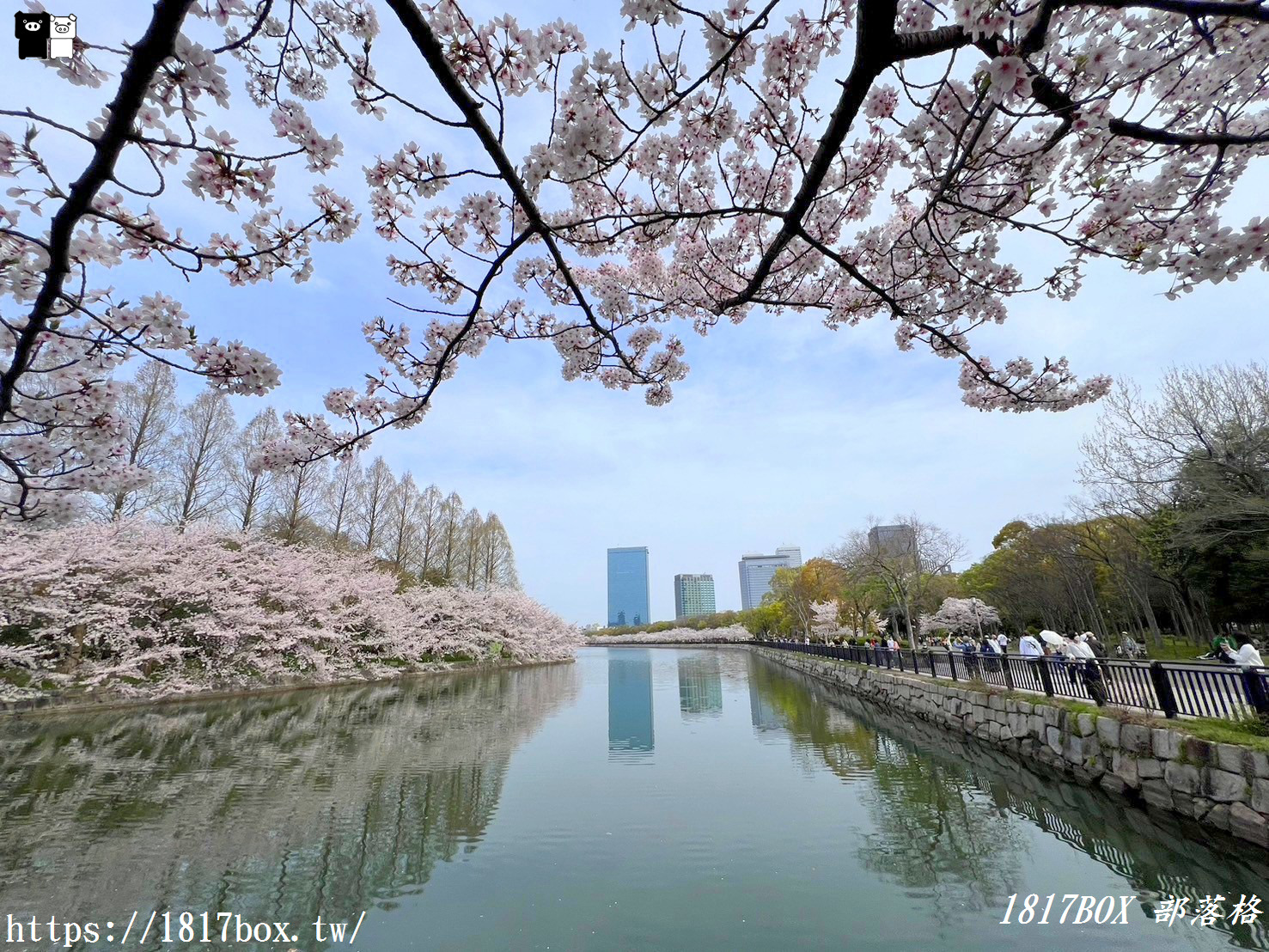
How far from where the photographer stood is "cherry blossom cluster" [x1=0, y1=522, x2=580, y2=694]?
11.8 m

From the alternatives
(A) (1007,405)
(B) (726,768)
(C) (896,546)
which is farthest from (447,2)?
(C) (896,546)

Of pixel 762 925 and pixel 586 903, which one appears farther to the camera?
pixel 586 903

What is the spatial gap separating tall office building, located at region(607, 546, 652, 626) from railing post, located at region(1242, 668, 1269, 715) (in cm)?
13711

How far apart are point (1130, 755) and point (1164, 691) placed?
90cm

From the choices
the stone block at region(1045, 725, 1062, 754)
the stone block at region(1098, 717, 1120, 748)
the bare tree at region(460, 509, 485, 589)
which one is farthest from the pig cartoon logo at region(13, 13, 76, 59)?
the bare tree at region(460, 509, 485, 589)

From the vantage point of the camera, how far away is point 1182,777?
560 cm

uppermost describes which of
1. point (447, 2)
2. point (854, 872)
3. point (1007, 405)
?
point (447, 2)

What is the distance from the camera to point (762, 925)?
4.01m

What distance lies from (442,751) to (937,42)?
1059 cm

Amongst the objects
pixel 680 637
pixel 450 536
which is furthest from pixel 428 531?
pixel 680 637

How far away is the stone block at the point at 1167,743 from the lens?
571 cm

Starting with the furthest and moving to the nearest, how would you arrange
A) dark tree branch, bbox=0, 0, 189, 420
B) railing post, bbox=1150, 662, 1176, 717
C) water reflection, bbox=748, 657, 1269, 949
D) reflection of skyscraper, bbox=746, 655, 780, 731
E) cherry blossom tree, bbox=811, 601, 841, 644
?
1. cherry blossom tree, bbox=811, 601, 841, 644
2. reflection of skyscraper, bbox=746, 655, 780, 731
3. railing post, bbox=1150, 662, 1176, 717
4. water reflection, bbox=748, 657, 1269, 949
5. dark tree branch, bbox=0, 0, 189, 420

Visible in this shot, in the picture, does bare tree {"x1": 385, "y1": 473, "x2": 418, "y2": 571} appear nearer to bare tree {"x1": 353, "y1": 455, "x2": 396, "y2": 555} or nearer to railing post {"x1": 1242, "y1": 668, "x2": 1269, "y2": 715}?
bare tree {"x1": 353, "y1": 455, "x2": 396, "y2": 555}

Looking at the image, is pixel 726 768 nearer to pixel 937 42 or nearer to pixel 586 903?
pixel 586 903
